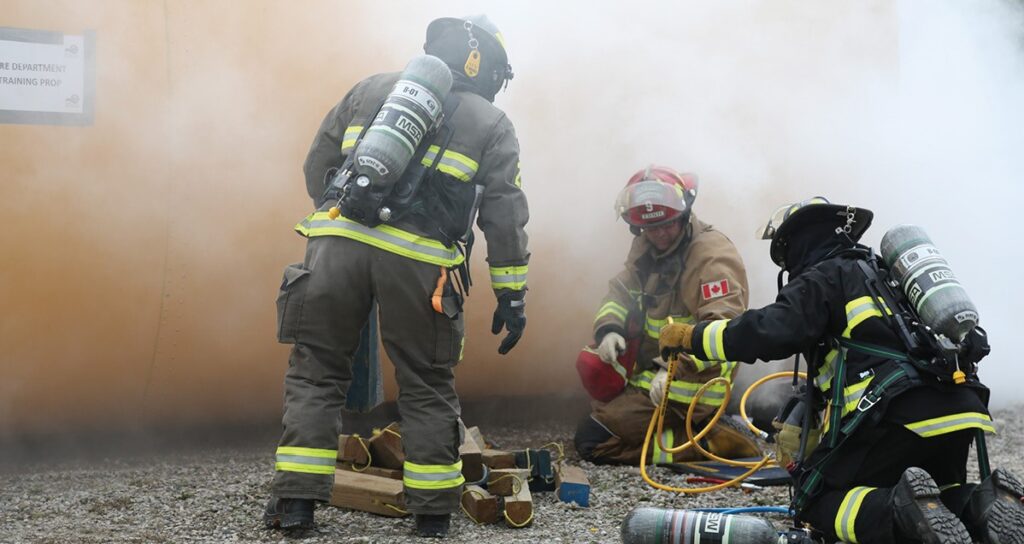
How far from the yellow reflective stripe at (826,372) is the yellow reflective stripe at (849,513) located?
373 millimetres

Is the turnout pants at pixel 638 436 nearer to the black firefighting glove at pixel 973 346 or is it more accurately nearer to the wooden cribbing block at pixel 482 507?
the wooden cribbing block at pixel 482 507

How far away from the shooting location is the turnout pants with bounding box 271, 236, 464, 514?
374 cm

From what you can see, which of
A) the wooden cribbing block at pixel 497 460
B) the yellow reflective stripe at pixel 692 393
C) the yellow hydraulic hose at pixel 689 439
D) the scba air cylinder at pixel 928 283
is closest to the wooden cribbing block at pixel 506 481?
the wooden cribbing block at pixel 497 460

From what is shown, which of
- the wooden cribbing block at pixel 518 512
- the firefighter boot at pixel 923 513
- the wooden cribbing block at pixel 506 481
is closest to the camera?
the firefighter boot at pixel 923 513

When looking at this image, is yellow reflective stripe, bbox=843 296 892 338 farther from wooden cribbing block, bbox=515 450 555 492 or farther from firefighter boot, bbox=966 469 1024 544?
wooden cribbing block, bbox=515 450 555 492

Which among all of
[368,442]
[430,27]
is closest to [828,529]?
[368,442]

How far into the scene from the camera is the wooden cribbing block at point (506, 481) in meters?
4.13

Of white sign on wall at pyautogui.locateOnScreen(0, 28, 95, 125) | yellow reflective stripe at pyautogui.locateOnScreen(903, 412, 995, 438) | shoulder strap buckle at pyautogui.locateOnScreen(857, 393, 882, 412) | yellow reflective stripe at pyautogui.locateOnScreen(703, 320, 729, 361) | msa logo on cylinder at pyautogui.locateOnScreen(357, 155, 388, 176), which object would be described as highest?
white sign on wall at pyautogui.locateOnScreen(0, 28, 95, 125)

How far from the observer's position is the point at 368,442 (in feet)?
14.5

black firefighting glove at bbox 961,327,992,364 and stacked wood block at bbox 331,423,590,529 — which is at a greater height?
black firefighting glove at bbox 961,327,992,364

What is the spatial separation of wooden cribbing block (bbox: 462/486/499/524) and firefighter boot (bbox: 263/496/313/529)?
24.0 inches

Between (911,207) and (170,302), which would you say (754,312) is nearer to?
(170,302)

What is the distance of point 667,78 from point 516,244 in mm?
1993

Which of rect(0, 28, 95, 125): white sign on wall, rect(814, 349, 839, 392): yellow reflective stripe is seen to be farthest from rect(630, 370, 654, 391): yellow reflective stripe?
rect(0, 28, 95, 125): white sign on wall
